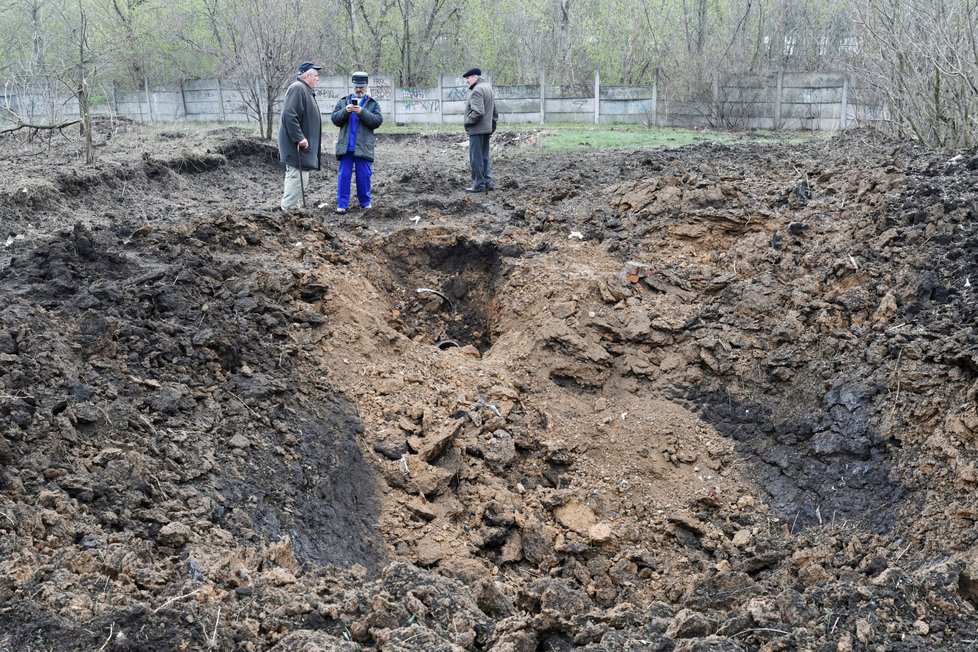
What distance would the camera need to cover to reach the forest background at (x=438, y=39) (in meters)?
18.6

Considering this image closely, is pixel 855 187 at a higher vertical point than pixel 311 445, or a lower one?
higher

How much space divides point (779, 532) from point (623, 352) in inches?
77.1

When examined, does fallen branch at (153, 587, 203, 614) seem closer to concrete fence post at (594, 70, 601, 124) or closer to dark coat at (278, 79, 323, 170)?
dark coat at (278, 79, 323, 170)

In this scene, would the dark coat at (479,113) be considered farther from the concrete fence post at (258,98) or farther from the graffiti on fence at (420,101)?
the graffiti on fence at (420,101)

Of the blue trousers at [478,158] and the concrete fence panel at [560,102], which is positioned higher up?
the concrete fence panel at [560,102]

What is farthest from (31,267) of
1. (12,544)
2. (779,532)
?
(779,532)

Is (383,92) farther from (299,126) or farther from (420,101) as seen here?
(299,126)

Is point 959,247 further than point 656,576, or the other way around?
point 959,247

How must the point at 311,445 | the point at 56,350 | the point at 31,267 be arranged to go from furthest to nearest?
the point at 31,267
the point at 311,445
the point at 56,350

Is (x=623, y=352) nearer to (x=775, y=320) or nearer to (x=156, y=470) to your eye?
(x=775, y=320)

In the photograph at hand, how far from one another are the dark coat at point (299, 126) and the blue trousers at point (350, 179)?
431mm

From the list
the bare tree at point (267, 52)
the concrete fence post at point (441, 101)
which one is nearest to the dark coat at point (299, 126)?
the bare tree at point (267, 52)

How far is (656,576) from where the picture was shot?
4836 millimetres

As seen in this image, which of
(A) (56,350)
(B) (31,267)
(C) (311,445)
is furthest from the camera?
(B) (31,267)
